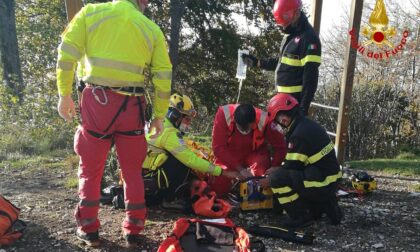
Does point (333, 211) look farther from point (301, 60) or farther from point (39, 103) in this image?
point (39, 103)

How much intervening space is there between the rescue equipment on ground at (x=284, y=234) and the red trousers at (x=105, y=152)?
3.64ft

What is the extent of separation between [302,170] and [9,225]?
274cm

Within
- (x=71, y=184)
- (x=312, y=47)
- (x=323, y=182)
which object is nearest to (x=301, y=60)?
(x=312, y=47)

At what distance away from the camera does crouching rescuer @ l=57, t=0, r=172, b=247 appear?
308 cm

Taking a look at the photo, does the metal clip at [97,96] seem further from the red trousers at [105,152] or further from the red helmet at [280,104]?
the red helmet at [280,104]

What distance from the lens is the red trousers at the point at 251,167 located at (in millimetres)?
4723

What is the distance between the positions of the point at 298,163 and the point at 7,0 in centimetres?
1119

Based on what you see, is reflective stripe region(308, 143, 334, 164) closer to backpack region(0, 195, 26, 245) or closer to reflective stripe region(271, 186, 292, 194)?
reflective stripe region(271, 186, 292, 194)

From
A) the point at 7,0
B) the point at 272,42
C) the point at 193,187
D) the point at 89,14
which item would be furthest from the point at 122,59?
the point at 7,0

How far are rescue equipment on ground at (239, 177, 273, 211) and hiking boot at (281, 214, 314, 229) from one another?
1.38 feet

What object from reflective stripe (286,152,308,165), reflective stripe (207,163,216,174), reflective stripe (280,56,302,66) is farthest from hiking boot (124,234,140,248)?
reflective stripe (280,56,302,66)

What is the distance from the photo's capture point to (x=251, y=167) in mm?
4840

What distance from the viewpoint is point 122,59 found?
3.13m

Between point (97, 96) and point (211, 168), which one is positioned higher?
point (97, 96)
